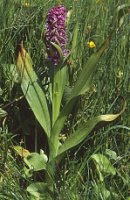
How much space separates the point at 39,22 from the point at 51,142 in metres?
0.88

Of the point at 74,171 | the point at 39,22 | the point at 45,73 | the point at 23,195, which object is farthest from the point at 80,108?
the point at 39,22

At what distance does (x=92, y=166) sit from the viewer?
1699mm

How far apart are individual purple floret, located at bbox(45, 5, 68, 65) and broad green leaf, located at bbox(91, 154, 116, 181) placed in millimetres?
346

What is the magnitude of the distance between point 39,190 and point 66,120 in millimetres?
366

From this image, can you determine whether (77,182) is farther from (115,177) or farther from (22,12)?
(22,12)

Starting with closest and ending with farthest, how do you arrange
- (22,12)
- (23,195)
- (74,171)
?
(23,195) < (74,171) < (22,12)

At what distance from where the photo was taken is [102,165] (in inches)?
Result: 63.9

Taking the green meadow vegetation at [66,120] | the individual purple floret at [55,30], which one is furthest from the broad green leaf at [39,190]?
the individual purple floret at [55,30]

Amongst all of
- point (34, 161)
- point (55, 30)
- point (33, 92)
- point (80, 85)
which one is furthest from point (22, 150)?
point (55, 30)

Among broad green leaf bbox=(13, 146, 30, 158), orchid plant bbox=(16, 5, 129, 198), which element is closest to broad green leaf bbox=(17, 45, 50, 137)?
orchid plant bbox=(16, 5, 129, 198)

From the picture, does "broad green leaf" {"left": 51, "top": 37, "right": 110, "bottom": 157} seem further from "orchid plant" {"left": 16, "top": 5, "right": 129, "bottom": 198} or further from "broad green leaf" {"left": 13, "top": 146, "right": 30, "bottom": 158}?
"broad green leaf" {"left": 13, "top": 146, "right": 30, "bottom": 158}

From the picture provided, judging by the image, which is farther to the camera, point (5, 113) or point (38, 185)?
point (5, 113)

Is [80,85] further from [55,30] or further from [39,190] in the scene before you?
[39,190]

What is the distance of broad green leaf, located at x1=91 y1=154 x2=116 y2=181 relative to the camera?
1.60 m
